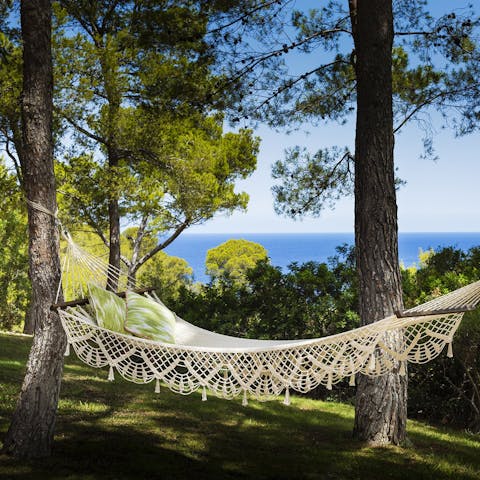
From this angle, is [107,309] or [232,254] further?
[232,254]

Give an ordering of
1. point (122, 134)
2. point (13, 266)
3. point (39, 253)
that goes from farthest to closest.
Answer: point (13, 266), point (122, 134), point (39, 253)

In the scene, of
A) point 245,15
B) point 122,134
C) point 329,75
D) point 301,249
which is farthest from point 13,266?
point 301,249

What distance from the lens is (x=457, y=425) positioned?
3.98 meters

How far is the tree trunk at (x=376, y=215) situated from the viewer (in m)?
3.07

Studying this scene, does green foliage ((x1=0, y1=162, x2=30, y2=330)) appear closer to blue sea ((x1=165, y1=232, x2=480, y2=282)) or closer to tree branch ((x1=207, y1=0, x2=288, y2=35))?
tree branch ((x1=207, y1=0, x2=288, y2=35))

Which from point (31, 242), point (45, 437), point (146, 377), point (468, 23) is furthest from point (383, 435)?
point (468, 23)

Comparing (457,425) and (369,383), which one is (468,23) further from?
(457,425)

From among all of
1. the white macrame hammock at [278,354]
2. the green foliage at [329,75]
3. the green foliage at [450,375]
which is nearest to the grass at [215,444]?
Answer: the green foliage at [450,375]

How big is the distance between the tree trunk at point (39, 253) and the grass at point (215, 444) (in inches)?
4.9

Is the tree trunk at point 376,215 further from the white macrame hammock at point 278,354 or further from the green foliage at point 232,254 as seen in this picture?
the green foliage at point 232,254

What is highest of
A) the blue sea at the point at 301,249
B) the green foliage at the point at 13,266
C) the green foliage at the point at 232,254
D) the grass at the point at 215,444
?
the blue sea at the point at 301,249

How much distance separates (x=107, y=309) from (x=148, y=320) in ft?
0.80

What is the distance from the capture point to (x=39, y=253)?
2.55 metres

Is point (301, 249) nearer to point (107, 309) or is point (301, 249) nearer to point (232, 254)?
point (232, 254)
